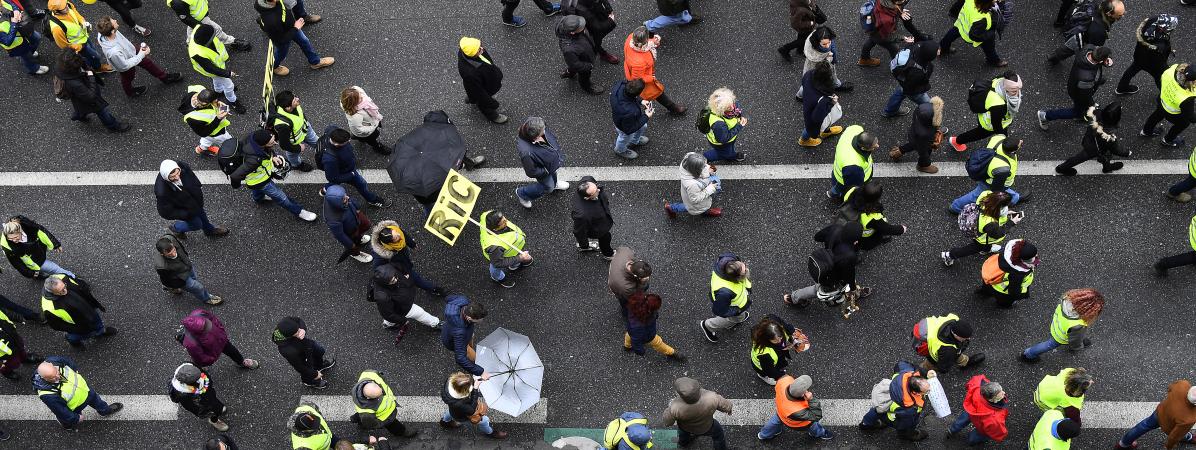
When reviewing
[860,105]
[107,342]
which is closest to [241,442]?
[107,342]

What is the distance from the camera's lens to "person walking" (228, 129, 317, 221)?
1029 cm

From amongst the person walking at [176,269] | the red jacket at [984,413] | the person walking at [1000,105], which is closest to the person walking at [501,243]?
the person walking at [176,269]

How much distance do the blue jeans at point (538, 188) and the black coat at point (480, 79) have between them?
1.39 meters

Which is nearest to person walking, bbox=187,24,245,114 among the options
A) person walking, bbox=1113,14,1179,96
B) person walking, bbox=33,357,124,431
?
person walking, bbox=33,357,124,431

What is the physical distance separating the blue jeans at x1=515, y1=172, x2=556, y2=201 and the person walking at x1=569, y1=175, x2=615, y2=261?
83 centimetres

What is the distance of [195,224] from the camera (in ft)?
34.8

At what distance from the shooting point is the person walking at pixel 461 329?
897 centimetres

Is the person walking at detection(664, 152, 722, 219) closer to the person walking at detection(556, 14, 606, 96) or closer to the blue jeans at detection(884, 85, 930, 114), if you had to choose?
the person walking at detection(556, 14, 606, 96)

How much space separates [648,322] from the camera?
30.2ft

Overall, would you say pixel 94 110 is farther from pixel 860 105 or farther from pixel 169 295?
pixel 860 105

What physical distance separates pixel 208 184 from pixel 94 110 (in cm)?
178

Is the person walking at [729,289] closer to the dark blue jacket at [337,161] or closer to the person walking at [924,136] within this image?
the person walking at [924,136]

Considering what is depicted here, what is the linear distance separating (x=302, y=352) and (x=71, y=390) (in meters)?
2.26

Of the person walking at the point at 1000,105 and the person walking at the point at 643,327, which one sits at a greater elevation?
the person walking at the point at 1000,105
